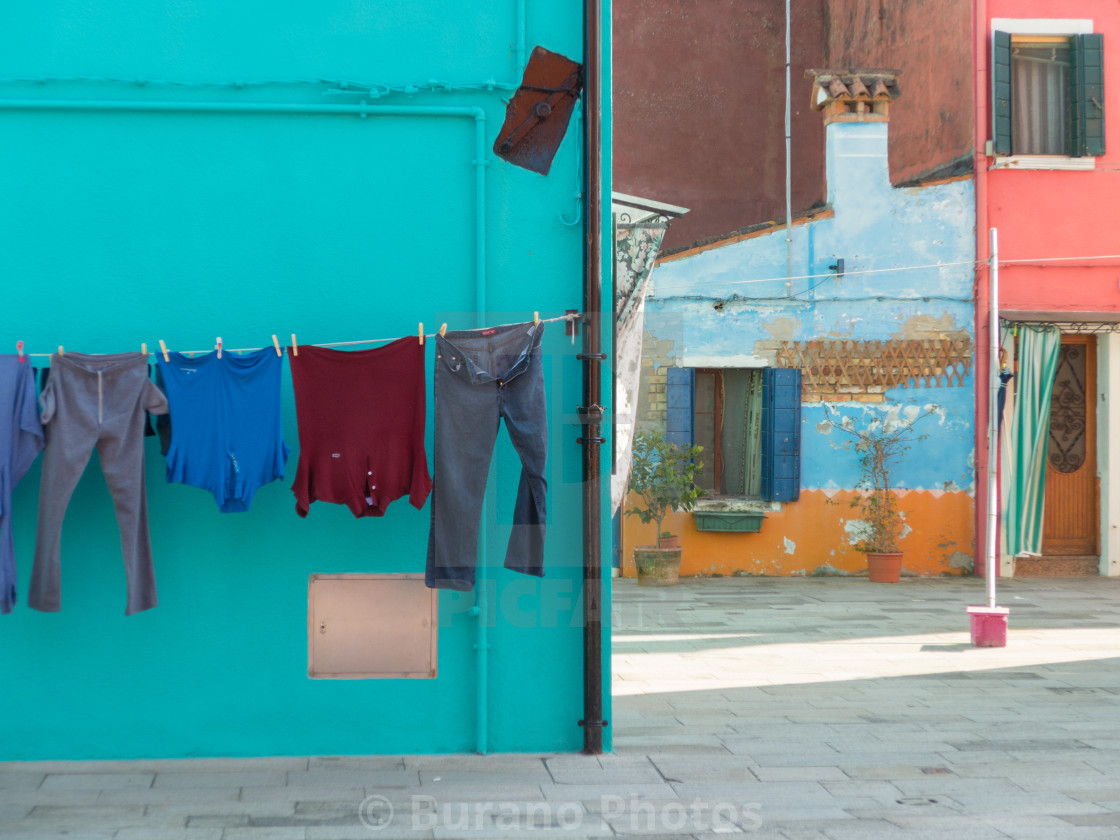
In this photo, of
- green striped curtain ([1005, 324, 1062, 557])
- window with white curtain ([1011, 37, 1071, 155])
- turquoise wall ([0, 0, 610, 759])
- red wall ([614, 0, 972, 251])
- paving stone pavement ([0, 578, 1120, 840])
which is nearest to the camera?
paving stone pavement ([0, 578, 1120, 840])

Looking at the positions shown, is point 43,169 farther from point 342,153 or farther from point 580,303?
point 580,303

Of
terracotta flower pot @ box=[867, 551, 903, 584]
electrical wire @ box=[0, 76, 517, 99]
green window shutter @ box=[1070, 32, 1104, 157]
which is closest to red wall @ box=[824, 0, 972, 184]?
green window shutter @ box=[1070, 32, 1104, 157]

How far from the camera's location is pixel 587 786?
4629 mm

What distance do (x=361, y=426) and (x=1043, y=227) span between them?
32.6ft

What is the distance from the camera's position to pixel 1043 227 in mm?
12266

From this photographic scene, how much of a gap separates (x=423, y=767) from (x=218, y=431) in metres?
1.70

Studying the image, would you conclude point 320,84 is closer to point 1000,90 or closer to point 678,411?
point 678,411

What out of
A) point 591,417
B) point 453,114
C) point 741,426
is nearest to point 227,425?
point 591,417

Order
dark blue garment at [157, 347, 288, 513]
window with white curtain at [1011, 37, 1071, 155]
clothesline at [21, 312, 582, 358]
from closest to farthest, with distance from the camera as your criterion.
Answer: dark blue garment at [157, 347, 288, 513]
clothesline at [21, 312, 582, 358]
window with white curtain at [1011, 37, 1071, 155]

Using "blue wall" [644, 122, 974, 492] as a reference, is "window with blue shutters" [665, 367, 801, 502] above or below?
below

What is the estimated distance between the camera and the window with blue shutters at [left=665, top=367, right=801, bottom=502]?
1212 centimetres

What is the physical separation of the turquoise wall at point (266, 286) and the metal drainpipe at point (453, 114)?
0.04 meters

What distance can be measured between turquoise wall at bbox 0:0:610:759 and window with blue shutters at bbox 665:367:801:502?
23.6 feet

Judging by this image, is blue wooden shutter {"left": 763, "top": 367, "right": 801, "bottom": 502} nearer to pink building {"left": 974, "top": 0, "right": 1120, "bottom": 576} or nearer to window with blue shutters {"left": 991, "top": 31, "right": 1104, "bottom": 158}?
pink building {"left": 974, "top": 0, "right": 1120, "bottom": 576}
